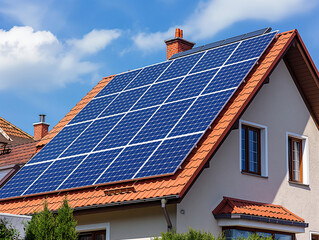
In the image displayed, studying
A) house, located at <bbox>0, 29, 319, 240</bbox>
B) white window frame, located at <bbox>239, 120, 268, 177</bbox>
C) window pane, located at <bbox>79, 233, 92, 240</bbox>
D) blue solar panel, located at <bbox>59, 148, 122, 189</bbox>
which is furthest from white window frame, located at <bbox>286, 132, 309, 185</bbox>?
window pane, located at <bbox>79, 233, 92, 240</bbox>

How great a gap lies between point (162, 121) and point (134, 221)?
3.21m

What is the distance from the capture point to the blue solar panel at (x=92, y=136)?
20.1 metres

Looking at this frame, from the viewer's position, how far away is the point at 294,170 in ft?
69.6

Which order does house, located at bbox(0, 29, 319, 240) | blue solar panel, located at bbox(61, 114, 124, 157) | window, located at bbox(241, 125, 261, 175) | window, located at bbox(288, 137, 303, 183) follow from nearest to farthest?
house, located at bbox(0, 29, 319, 240) < window, located at bbox(241, 125, 261, 175) < blue solar panel, located at bbox(61, 114, 124, 157) < window, located at bbox(288, 137, 303, 183)

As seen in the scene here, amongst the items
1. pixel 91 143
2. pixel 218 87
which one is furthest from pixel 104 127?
pixel 218 87

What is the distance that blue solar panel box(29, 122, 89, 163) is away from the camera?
21203 mm

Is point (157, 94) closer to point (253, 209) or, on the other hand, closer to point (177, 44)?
point (253, 209)

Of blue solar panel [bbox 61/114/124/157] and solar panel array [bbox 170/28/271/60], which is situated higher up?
solar panel array [bbox 170/28/271/60]

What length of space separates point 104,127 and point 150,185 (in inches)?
182

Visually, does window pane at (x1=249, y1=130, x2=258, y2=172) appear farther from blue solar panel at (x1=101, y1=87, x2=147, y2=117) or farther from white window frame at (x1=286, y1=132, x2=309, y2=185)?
blue solar panel at (x1=101, y1=87, x2=147, y2=117)

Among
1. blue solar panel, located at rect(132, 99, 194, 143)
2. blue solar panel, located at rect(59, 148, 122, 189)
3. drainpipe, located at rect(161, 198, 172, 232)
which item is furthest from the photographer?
blue solar panel, located at rect(59, 148, 122, 189)

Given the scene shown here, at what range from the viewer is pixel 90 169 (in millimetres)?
18750

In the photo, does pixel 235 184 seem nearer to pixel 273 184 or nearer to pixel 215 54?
pixel 273 184

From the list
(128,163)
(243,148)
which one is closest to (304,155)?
(243,148)
